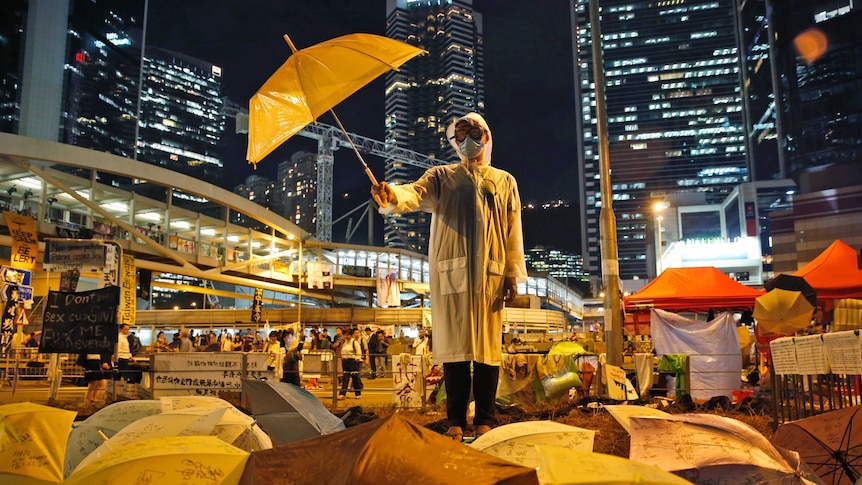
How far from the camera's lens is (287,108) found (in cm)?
465

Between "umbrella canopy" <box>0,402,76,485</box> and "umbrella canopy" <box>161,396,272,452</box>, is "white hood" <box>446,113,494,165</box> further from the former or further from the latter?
"umbrella canopy" <box>0,402,76,485</box>

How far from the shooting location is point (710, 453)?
2559 millimetres

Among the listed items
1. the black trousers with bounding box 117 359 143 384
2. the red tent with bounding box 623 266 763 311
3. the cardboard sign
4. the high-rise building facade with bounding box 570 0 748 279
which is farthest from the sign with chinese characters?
the high-rise building facade with bounding box 570 0 748 279

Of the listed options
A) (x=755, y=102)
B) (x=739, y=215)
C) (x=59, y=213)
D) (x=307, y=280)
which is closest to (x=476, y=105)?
(x=755, y=102)

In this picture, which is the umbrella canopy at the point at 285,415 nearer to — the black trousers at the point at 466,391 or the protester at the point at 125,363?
the black trousers at the point at 466,391

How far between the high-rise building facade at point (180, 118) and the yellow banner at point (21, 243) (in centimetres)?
15032

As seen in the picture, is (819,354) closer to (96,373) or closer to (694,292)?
(96,373)

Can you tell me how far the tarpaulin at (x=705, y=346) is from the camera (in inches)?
415

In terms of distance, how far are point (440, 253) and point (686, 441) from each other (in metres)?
2.22

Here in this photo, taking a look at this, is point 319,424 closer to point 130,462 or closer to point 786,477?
point 130,462

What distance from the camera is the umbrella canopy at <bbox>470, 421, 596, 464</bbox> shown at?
2.70m

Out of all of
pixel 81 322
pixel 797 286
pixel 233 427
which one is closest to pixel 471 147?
pixel 233 427

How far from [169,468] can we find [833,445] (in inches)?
118

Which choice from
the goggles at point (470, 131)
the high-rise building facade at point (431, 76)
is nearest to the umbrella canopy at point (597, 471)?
the goggles at point (470, 131)
